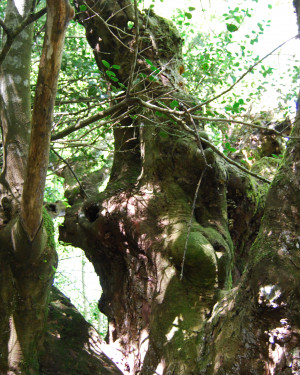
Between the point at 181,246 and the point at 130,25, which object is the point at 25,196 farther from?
the point at 130,25

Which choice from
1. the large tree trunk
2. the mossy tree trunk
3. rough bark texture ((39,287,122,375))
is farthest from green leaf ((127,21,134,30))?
rough bark texture ((39,287,122,375))

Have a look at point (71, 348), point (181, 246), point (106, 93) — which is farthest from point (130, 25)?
point (71, 348)

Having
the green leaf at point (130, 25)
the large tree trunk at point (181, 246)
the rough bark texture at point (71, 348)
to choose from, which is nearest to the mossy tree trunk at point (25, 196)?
the rough bark texture at point (71, 348)

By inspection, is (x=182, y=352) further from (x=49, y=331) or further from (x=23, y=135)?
(x=23, y=135)

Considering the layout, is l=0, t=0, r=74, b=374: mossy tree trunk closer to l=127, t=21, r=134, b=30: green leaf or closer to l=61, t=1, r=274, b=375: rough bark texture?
l=61, t=1, r=274, b=375: rough bark texture

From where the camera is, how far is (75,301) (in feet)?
59.3

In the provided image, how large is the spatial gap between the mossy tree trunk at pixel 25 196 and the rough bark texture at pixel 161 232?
822 mm

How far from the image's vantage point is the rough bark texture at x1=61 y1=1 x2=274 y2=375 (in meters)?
3.11

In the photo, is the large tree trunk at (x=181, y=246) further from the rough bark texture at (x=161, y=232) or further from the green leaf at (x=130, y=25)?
the green leaf at (x=130, y=25)

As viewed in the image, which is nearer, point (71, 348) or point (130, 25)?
point (71, 348)

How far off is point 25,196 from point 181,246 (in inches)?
54.4

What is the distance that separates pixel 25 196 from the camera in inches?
101

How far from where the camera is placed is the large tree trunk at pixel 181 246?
7.47 ft

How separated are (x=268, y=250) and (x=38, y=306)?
6.12 ft
